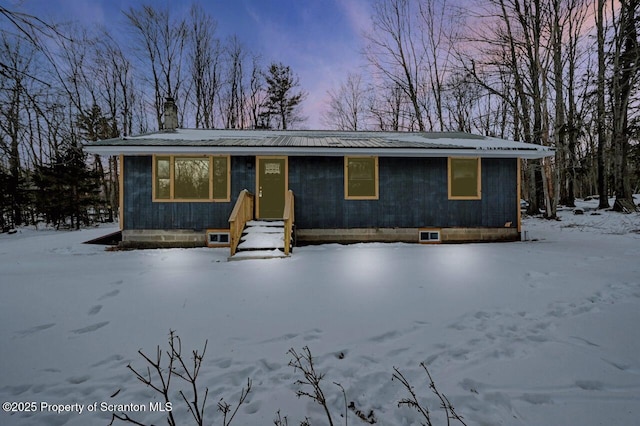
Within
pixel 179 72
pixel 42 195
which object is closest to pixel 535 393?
pixel 42 195

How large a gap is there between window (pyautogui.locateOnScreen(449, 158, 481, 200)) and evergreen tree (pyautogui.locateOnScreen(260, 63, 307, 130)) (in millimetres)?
16782

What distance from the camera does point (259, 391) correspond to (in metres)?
Answer: 2.34

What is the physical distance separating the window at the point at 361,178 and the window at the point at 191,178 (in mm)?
3840

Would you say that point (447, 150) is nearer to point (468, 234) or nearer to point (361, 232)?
point (468, 234)

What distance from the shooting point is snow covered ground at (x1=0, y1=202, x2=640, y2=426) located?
2.21 meters

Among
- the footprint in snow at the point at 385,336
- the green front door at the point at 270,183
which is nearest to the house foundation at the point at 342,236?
the green front door at the point at 270,183

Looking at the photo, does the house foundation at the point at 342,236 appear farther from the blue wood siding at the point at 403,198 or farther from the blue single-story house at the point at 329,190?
the blue wood siding at the point at 403,198

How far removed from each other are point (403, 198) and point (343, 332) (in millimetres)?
6530

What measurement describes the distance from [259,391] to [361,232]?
6859mm

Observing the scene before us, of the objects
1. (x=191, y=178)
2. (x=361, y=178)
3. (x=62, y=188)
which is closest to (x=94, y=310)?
(x=191, y=178)

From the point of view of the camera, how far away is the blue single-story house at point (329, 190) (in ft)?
27.6

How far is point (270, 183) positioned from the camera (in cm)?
A: 891

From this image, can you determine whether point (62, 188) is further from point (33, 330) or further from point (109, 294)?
point (33, 330)

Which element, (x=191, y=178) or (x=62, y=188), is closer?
(x=191, y=178)
